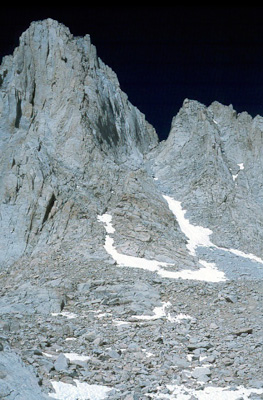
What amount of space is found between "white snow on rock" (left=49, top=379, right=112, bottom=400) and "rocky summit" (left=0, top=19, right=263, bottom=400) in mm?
54

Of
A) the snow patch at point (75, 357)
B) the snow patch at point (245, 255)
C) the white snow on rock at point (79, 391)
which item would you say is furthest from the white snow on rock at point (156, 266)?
the white snow on rock at point (79, 391)

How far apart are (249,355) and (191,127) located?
184 ft

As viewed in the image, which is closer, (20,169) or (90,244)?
(90,244)

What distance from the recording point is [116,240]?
3522cm

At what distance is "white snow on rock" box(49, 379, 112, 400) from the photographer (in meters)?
11.0

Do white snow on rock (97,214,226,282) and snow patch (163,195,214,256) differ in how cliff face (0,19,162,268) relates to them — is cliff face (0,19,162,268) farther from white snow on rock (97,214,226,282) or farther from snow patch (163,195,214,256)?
snow patch (163,195,214,256)

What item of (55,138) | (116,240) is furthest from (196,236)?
(55,138)

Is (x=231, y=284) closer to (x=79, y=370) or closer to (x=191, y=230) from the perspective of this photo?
(x=79, y=370)

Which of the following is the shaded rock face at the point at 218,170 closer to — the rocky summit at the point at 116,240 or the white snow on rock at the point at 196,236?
the rocky summit at the point at 116,240

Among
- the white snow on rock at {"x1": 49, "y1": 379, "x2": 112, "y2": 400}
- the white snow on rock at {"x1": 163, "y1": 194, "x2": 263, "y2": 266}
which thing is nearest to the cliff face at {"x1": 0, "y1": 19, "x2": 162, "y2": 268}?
the white snow on rock at {"x1": 163, "y1": 194, "x2": 263, "y2": 266}

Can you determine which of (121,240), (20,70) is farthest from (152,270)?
(20,70)

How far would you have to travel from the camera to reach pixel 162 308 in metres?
22.1

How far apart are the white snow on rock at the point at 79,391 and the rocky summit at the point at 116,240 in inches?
2.1

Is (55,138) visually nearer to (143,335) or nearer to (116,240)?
(116,240)
